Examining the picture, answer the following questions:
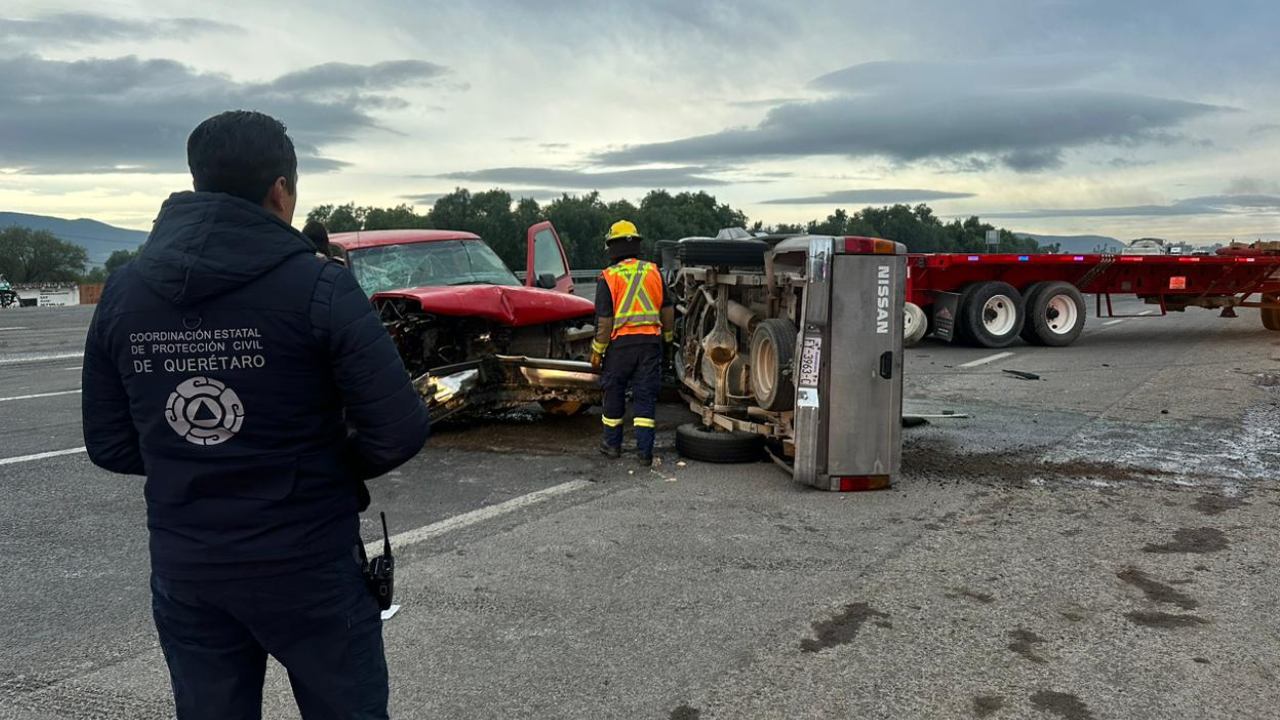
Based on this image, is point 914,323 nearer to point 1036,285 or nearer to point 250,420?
point 1036,285

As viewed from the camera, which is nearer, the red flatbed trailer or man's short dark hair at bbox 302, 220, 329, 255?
man's short dark hair at bbox 302, 220, 329, 255

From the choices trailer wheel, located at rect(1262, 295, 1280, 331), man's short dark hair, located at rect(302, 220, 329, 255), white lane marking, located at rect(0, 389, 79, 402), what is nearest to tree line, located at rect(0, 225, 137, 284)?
white lane marking, located at rect(0, 389, 79, 402)

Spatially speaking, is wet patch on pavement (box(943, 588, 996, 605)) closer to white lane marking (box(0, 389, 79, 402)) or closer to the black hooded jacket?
the black hooded jacket

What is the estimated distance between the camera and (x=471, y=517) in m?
5.60

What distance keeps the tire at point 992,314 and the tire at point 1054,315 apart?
22cm

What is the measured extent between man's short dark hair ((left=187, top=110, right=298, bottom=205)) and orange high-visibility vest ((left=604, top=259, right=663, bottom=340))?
16.4 feet

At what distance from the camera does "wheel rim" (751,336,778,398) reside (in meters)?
6.53

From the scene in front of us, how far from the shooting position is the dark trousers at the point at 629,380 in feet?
23.2

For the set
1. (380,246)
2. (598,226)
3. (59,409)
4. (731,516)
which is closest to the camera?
(731,516)

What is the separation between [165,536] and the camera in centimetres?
208

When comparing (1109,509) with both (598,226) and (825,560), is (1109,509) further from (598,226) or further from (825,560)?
(598,226)

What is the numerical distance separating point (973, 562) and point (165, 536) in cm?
376

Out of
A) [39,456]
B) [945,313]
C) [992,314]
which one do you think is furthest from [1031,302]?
[39,456]

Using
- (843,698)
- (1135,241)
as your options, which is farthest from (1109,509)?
(1135,241)
